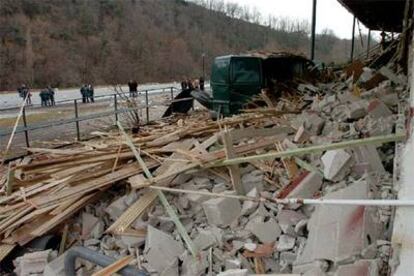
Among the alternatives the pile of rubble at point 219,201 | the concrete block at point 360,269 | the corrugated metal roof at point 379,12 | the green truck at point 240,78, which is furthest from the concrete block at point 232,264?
the corrugated metal roof at point 379,12

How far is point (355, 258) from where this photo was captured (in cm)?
303

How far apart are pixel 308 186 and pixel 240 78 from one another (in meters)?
6.81

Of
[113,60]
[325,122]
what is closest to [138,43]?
[113,60]

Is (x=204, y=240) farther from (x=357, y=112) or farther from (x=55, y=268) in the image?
(x=357, y=112)

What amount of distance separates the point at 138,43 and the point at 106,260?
91.1 m

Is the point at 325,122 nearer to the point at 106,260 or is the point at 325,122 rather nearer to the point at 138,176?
the point at 138,176

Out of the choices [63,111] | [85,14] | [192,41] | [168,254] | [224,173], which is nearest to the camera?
[168,254]

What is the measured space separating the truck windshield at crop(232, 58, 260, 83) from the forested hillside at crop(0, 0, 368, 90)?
46.5 metres

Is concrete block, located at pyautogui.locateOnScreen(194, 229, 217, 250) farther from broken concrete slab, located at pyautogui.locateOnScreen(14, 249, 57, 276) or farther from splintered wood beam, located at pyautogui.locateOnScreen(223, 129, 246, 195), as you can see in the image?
broken concrete slab, located at pyautogui.locateOnScreen(14, 249, 57, 276)

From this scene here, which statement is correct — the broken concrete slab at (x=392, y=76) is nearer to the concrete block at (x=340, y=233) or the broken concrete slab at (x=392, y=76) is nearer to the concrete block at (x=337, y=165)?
the concrete block at (x=337, y=165)

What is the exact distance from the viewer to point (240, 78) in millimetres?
10711

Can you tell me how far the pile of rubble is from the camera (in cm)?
330

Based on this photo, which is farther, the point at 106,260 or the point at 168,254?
the point at 168,254

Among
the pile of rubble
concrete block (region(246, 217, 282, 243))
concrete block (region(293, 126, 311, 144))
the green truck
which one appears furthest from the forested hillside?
concrete block (region(246, 217, 282, 243))
